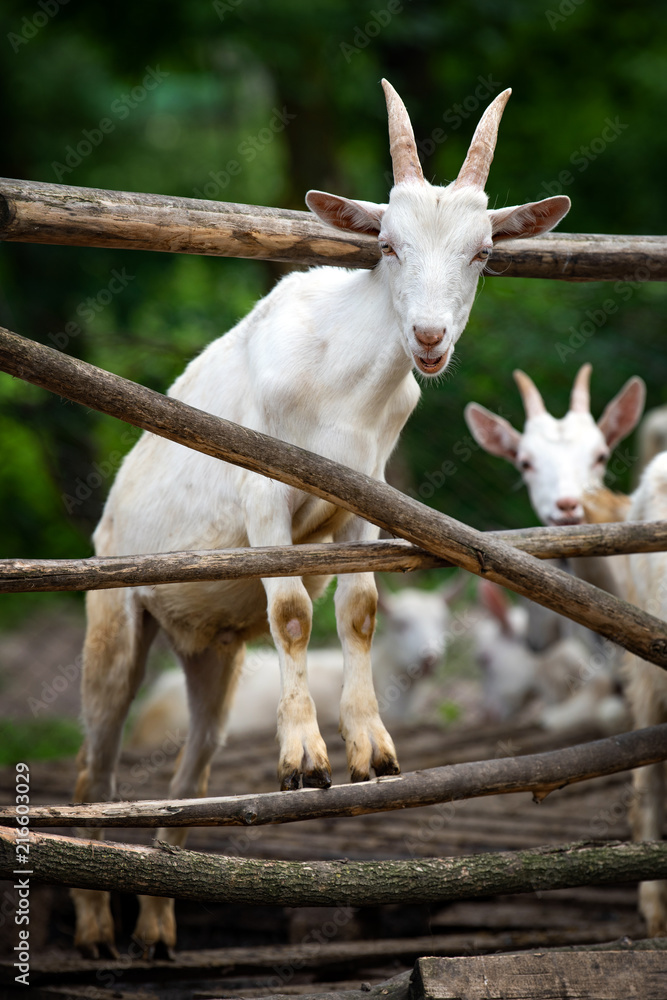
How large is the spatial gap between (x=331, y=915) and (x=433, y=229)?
3072 mm

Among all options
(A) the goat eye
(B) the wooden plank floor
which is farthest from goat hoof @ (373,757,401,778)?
(A) the goat eye

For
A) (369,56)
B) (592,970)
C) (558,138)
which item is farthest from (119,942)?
(558,138)

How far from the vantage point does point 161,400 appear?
2883mm

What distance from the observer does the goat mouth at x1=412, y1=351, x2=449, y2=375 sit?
2.93 m

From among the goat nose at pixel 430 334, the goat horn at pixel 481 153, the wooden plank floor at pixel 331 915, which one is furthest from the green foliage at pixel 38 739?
the goat horn at pixel 481 153

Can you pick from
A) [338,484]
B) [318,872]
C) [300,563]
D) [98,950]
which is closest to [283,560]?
[300,563]

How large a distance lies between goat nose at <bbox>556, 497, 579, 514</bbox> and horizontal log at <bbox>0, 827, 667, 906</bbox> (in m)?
2.31

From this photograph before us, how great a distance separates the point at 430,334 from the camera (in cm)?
289

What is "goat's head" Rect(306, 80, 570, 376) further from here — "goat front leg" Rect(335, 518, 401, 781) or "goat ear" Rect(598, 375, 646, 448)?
"goat ear" Rect(598, 375, 646, 448)

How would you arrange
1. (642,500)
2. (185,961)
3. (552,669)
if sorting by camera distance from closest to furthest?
(185,961)
(642,500)
(552,669)

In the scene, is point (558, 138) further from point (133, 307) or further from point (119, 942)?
point (119, 942)

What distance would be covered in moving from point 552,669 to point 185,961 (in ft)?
15.9

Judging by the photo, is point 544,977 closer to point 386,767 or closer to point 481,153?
point 386,767

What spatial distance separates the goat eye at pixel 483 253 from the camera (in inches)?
120
